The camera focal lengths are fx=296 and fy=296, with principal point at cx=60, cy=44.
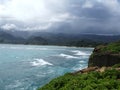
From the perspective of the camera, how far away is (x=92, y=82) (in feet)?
45.6

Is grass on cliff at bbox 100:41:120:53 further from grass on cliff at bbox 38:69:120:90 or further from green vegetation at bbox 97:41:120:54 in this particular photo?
grass on cliff at bbox 38:69:120:90

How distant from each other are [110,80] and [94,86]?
1.27m

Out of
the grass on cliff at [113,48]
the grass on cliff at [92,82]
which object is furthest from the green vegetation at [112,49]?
the grass on cliff at [92,82]

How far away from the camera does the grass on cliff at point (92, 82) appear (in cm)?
1309

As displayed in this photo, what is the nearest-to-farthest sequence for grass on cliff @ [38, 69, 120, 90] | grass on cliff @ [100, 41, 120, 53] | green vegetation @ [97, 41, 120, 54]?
grass on cliff @ [38, 69, 120, 90]
green vegetation @ [97, 41, 120, 54]
grass on cliff @ [100, 41, 120, 53]

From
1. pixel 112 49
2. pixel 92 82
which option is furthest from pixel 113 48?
pixel 92 82

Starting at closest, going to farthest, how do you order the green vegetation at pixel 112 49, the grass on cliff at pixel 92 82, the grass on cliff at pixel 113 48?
the grass on cliff at pixel 92 82
the green vegetation at pixel 112 49
the grass on cliff at pixel 113 48

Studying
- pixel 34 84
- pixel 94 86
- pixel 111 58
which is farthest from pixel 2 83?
pixel 94 86

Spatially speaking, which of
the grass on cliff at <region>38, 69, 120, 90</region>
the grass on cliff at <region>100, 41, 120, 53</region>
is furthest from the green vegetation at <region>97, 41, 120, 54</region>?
the grass on cliff at <region>38, 69, 120, 90</region>

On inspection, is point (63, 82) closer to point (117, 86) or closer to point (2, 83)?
point (117, 86)

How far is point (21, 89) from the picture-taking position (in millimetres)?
33500

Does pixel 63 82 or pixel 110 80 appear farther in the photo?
pixel 63 82

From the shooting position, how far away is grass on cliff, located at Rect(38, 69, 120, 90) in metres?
13.1

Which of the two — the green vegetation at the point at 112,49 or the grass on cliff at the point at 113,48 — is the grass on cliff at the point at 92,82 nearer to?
the green vegetation at the point at 112,49
